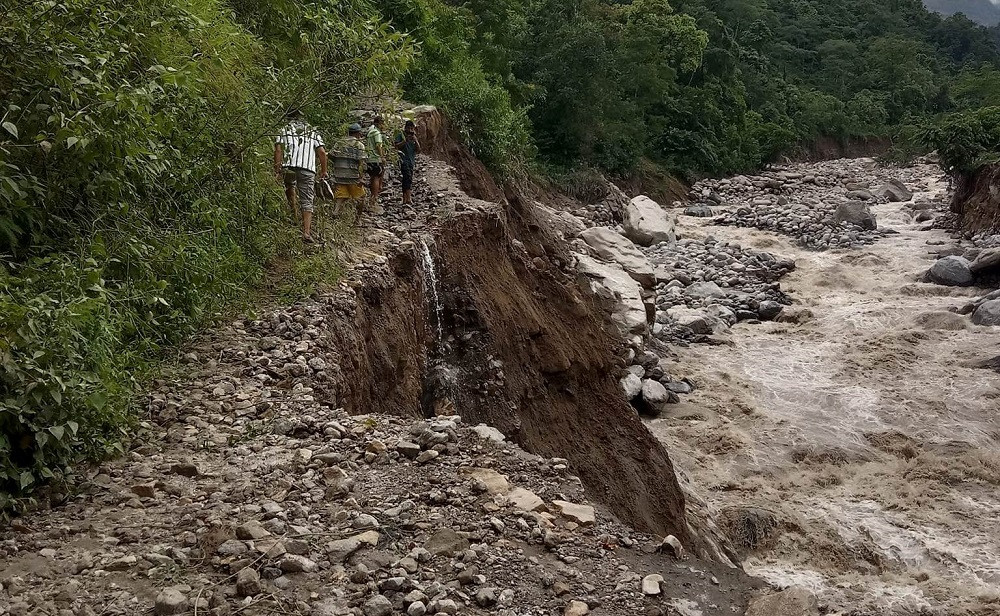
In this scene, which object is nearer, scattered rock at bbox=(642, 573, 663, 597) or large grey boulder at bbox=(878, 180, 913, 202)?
scattered rock at bbox=(642, 573, 663, 597)

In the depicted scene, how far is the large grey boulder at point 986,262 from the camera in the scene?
17188mm

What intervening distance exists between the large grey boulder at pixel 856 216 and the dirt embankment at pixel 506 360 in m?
16.6

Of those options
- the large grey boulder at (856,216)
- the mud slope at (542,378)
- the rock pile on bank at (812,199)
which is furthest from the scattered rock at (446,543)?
the large grey boulder at (856,216)

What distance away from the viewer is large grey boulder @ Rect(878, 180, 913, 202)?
28953 millimetres

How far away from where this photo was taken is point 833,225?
23.4 m

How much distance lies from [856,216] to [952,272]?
20.8 feet

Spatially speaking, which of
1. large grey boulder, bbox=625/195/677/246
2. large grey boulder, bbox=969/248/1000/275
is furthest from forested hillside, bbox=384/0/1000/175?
large grey boulder, bbox=969/248/1000/275

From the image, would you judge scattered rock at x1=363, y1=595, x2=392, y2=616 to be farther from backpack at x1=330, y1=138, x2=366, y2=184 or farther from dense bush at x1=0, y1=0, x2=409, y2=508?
backpack at x1=330, y1=138, x2=366, y2=184

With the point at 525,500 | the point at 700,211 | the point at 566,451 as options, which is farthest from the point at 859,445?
the point at 700,211

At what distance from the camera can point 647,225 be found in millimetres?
22953

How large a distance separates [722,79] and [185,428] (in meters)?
39.6

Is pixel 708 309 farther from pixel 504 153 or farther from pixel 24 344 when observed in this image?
pixel 24 344

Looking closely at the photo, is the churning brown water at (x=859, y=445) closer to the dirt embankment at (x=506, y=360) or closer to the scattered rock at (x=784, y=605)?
the dirt embankment at (x=506, y=360)

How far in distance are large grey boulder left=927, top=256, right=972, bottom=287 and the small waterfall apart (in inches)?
584
